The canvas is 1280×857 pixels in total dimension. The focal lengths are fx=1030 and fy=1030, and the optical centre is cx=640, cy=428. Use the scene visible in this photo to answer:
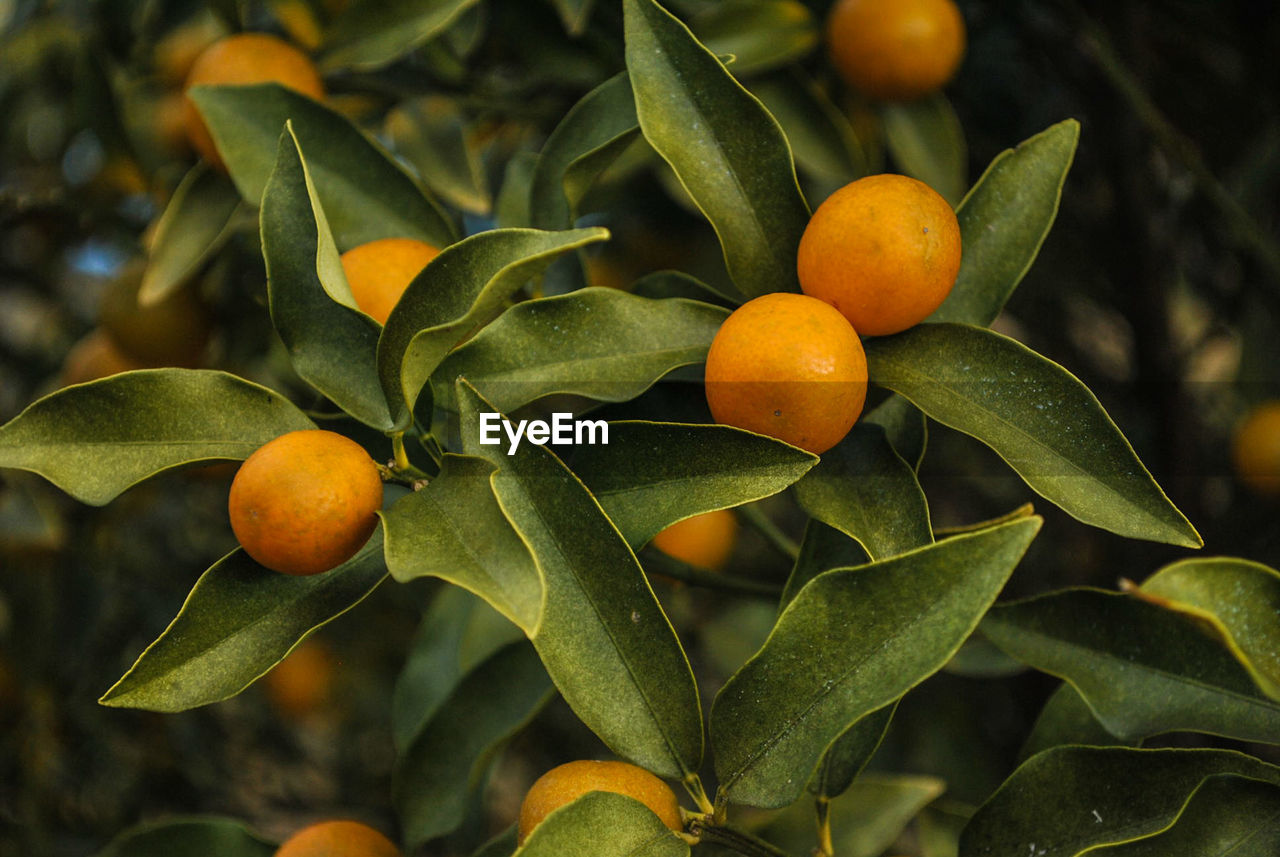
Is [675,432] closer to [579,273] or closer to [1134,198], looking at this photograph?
[579,273]

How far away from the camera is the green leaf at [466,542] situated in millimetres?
490

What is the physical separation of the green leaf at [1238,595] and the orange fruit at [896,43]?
2.05ft

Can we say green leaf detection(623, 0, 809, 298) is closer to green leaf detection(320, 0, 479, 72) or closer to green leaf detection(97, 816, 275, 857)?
green leaf detection(320, 0, 479, 72)

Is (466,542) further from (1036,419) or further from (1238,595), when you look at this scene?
(1238,595)

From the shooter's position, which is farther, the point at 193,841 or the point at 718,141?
the point at 193,841

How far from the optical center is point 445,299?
0.59 meters

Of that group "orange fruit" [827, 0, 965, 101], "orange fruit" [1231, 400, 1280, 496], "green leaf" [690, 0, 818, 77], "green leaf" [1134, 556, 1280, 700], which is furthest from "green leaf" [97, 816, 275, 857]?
"orange fruit" [1231, 400, 1280, 496]

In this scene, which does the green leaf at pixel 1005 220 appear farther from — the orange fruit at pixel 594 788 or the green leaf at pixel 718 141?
the orange fruit at pixel 594 788

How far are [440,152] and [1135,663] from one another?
2.51ft

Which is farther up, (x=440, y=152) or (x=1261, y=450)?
(x=440, y=152)

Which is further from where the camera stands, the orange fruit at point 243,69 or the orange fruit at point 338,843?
the orange fruit at point 243,69

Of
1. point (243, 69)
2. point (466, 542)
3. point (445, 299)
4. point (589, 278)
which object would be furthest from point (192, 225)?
point (466, 542)


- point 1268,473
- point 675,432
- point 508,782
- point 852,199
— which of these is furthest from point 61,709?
point 1268,473

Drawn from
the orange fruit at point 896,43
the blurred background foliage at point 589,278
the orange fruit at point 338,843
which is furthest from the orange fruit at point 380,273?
the orange fruit at point 896,43
